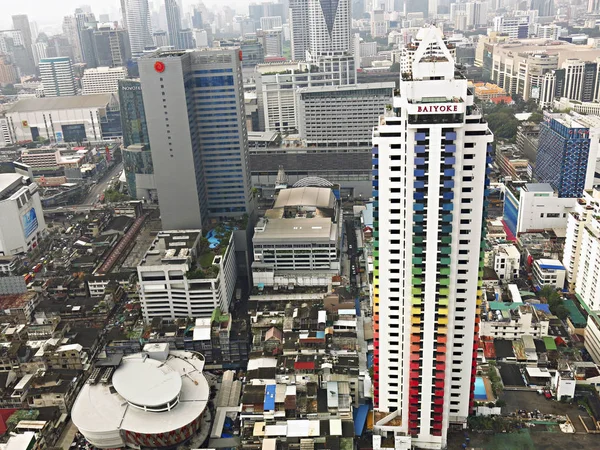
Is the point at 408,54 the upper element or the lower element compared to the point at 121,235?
upper

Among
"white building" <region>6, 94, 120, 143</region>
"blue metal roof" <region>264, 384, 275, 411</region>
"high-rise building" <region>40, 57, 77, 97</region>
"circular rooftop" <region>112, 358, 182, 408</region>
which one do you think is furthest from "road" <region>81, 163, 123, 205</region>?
"blue metal roof" <region>264, 384, 275, 411</region>

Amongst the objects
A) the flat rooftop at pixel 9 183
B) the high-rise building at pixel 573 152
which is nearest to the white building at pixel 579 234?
the high-rise building at pixel 573 152

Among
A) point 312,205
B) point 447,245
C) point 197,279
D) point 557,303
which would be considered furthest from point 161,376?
point 557,303

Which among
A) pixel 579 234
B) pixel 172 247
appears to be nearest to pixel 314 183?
pixel 172 247

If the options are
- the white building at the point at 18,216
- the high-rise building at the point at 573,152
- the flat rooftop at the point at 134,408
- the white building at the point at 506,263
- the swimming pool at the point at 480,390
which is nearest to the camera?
the swimming pool at the point at 480,390

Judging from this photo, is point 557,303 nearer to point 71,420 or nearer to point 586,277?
point 586,277

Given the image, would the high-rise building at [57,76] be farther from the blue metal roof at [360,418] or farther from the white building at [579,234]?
the blue metal roof at [360,418]
